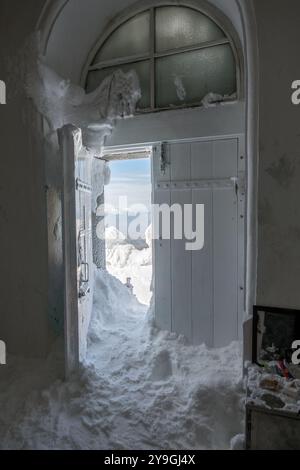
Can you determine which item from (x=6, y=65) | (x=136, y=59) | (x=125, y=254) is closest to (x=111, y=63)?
(x=136, y=59)

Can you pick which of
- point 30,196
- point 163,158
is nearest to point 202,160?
point 163,158

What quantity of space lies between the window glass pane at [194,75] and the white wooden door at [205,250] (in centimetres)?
29

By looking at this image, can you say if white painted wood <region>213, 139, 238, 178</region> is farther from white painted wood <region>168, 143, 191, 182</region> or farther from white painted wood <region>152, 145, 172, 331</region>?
white painted wood <region>152, 145, 172, 331</region>

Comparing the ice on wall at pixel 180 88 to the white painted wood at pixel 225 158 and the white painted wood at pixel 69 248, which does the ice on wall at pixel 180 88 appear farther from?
the white painted wood at pixel 69 248

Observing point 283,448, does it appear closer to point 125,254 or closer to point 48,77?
point 48,77

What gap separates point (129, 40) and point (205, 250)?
1483mm

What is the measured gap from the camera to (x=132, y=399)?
173 centimetres

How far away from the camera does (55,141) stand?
2020mm

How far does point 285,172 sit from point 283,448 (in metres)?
1.16

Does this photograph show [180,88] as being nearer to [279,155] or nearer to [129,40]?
[129,40]

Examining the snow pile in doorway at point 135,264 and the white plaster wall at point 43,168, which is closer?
the white plaster wall at point 43,168

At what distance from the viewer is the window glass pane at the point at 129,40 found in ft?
7.08

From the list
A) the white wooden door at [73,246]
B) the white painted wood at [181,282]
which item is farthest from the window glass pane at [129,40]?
the white painted wood at [181,282]

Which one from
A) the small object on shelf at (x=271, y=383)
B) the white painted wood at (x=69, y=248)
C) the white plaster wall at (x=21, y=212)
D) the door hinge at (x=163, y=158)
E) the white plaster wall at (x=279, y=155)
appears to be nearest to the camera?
the small object on shelf at (x=271, y=383)
